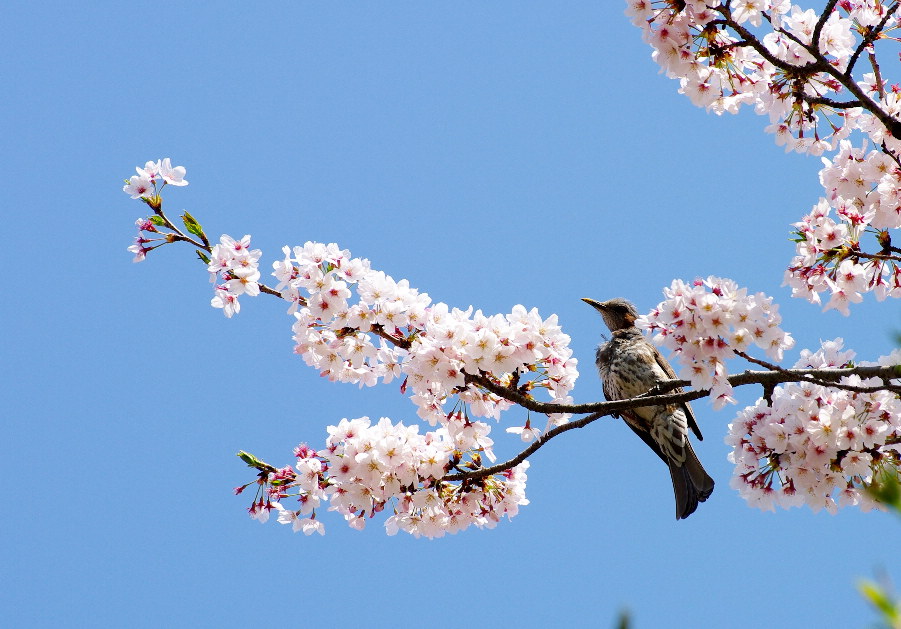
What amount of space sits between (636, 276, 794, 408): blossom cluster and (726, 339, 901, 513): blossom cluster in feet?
2.68

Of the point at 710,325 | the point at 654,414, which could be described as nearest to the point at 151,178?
the point at 710,325

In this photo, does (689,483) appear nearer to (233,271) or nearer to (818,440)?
(818,440)

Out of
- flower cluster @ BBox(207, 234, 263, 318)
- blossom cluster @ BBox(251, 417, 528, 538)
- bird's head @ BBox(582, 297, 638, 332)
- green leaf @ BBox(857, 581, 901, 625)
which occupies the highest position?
bird's head @ BBox(582, 297, 638, 332)

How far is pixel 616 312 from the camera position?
390 inches

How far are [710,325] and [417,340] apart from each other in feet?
4.95

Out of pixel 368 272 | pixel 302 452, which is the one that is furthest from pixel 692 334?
pixel 302 452

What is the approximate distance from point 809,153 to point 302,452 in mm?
3625

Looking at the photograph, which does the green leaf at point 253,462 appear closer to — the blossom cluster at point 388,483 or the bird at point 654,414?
the blossom cluster at point 388,483

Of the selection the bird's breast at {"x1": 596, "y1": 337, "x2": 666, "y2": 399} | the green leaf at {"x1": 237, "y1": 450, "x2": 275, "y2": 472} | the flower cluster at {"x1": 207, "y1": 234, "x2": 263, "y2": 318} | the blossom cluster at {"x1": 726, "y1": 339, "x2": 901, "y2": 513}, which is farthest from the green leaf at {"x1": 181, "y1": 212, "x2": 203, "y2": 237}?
the bird's breast at {"x1": 596, "y1": 337, "x2": 666, "y2": 399}

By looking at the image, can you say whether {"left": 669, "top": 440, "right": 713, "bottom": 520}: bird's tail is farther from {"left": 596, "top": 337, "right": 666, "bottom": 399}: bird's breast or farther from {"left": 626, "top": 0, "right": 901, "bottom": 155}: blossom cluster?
{"left": 626, "top": 0, "right": 901, "bottom": 155}: blossom cluster

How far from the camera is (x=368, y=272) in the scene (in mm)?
4816

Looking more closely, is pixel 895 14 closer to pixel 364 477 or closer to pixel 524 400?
pixel 524 400

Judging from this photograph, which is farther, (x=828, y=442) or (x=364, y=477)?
(x=364, y=477)

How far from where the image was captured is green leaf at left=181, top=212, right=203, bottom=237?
4.78 m
